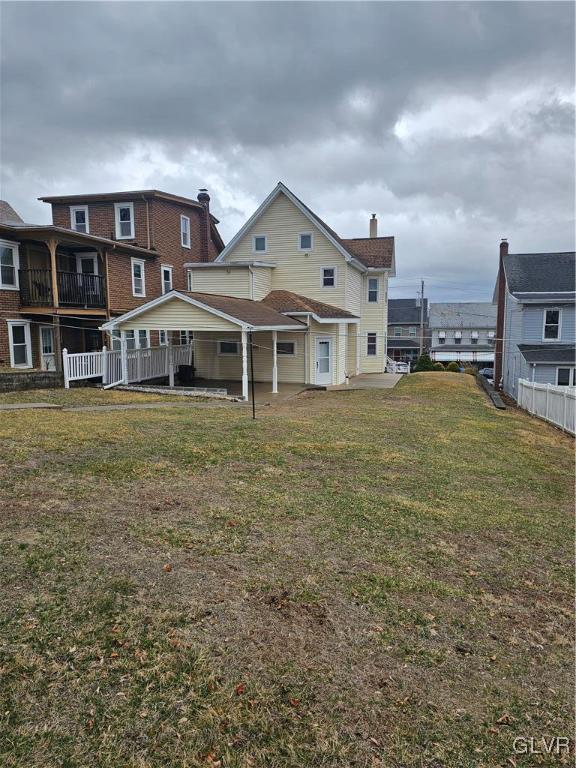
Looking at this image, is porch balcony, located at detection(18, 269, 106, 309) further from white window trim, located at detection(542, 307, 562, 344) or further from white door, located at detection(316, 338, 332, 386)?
white window trim, located at detection(542, 307, 562, 344)

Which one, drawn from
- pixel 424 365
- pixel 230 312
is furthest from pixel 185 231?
pixel 424 365

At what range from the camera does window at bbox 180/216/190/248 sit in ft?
90.5

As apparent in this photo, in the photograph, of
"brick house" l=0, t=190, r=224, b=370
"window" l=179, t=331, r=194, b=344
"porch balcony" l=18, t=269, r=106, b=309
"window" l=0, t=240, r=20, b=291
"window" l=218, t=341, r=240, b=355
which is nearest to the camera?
"window" l=0, t=240, r=20, b=291

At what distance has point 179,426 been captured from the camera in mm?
10914

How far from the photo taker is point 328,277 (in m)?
24.6

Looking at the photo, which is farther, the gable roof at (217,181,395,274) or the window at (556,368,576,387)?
the window at (556,368,576,387)

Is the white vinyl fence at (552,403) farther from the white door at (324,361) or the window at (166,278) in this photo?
the window at (166,278)

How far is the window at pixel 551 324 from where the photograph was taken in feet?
90.9

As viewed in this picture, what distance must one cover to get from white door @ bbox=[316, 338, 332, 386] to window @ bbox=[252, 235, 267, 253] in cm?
625

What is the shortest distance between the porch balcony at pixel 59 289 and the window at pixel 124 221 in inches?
202

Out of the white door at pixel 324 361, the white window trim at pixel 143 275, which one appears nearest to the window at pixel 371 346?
the white door at pixel 324 361

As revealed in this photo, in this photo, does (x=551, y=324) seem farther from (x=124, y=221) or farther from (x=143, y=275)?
(x=124, y=221)

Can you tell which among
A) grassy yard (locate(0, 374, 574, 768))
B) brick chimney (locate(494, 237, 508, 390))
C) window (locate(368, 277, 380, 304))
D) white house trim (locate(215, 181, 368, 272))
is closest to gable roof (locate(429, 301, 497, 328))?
brick chimney (locate(494, 237, 508, 390))

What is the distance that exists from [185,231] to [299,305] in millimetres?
10372
